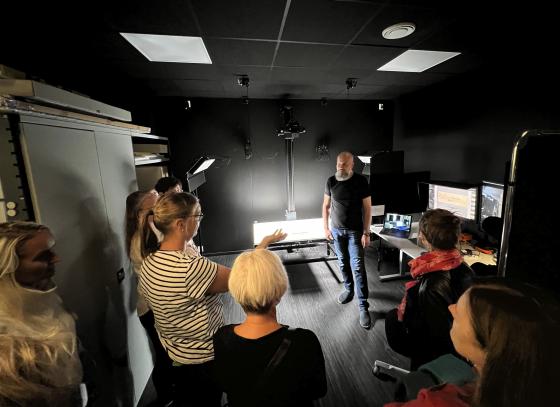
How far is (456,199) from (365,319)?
5.42 feet

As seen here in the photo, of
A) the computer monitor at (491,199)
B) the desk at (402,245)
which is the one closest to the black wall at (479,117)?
the computer monitor at (491,199)

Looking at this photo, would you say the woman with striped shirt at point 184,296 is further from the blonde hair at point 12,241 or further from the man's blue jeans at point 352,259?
the man's blue jeans at point 352,259

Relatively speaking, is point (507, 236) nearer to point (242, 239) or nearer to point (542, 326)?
point (542, 326)

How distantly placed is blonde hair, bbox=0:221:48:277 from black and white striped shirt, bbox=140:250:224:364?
463 mm

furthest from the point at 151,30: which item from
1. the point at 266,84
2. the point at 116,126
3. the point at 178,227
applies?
the point at 266,84

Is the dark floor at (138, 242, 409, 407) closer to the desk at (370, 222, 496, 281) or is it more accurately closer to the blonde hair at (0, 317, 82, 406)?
the desk at (370, 222, 496, 281)

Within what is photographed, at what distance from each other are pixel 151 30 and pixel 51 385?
6.63ft

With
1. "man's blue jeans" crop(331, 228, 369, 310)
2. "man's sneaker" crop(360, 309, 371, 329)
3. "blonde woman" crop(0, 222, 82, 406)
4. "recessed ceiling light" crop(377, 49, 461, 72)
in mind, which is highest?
"recessed ceiling light" crop(377, 49, 461, 72)

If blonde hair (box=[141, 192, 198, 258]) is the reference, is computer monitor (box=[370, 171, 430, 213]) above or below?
below

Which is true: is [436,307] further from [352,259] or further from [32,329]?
[32,329]

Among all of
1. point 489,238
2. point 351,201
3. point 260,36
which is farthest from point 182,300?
point 489,238

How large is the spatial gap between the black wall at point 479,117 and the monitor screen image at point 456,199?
0.40m

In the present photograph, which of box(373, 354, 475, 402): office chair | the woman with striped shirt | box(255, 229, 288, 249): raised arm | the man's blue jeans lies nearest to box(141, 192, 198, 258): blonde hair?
the woman with striped shirt

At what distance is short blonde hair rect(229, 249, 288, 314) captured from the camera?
3.04 ft
